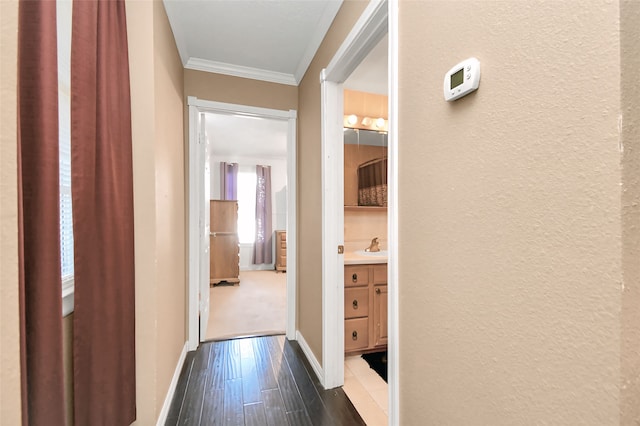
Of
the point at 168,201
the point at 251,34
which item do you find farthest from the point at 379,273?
the point at 251,34

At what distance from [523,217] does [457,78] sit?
17.1 inches

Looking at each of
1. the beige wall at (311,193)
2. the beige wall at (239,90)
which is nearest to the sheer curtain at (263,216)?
the beige wall at (239,90)

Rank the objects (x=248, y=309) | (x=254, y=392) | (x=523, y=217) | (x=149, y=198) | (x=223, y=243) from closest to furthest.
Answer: (x=523, y=217)
(x=149, y=198)
(x=254, y=392)
(x=248, y=309)
(x=223, y=243)

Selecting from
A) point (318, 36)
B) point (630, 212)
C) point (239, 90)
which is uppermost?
point (318, 36)

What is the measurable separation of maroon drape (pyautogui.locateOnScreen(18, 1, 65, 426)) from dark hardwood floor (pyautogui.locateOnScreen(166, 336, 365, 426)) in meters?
0.99

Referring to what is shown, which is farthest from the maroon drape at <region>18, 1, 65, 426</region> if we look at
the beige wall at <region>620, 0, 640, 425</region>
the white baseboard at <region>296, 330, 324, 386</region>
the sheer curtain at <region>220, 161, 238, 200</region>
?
the sheer curtain at <region>220, 161, 238, 200</region>

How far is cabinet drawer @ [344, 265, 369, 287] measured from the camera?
2172 millimetres

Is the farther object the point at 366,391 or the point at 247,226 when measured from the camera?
the point at 247,226

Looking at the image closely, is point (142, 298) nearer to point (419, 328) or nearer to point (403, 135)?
point (419, 328)

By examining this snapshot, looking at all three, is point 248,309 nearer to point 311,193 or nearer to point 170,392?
point 170,392

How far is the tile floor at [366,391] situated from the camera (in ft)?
5.22

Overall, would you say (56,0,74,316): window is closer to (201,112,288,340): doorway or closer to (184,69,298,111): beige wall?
(184,69,298,111): beige wall

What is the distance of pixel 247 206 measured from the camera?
6105 mm

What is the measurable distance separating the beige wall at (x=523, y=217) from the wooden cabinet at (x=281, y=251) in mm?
4914
